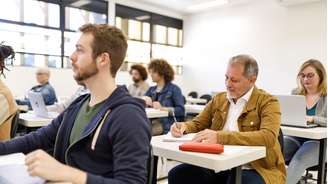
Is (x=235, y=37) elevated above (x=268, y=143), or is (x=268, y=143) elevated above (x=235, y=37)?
(x=235, y=37)

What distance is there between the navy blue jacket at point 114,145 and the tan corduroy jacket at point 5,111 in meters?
0.65

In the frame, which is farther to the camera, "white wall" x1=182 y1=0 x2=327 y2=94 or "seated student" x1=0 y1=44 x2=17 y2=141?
"white wall" x1=182 y1=0 x2=327 y2=94

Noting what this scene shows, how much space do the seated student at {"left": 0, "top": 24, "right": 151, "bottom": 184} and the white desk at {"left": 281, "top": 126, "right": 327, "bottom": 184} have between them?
138 cm

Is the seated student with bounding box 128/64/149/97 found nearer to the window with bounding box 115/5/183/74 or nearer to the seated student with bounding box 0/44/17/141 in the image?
the seated student with bounding box 0/44/17/141

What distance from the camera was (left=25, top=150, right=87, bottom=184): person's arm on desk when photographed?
31.0 inches

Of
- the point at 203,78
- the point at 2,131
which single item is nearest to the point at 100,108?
the point at 2,131

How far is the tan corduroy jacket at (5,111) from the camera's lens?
1.74 m

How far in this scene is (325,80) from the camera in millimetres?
2496

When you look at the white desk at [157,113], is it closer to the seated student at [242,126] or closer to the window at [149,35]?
the seated student at [242,126]

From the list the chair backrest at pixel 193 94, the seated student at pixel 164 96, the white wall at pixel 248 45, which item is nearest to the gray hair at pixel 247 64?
the seated student at pixel 164 96

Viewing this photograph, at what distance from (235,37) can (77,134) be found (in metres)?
6.91

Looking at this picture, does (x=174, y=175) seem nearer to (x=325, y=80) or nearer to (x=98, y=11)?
(x=325, y=80)

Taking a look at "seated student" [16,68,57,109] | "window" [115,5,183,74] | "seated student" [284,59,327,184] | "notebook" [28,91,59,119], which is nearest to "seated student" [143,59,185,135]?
A: "notebook" [28,91,59,119]

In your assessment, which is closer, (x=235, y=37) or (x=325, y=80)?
(x=325, y=80)
